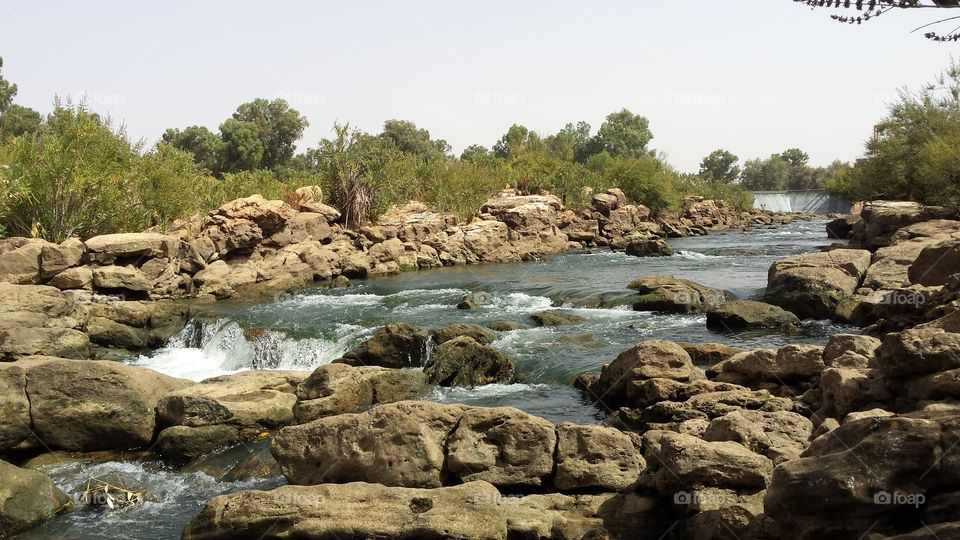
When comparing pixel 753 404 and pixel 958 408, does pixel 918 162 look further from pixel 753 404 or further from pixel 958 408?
pixel 958 408

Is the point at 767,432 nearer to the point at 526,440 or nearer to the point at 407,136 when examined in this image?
the point at 526,440

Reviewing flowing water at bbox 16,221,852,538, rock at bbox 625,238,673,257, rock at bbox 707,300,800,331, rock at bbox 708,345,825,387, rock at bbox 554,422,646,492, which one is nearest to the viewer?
rock at bbox 554,422,646,492

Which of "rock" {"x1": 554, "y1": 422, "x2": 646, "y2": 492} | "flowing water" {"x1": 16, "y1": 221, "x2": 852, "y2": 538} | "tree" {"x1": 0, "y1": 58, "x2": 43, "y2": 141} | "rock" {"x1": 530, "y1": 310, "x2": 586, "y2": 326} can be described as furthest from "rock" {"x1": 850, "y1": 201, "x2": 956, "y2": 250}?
"tree" {"x1": 0, "y1": 58, "x2": 43, "y2": 141}

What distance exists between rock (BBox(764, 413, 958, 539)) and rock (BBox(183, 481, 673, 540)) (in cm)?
136

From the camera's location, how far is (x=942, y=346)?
6.07 meters

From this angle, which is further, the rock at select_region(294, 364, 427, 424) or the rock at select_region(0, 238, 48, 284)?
the rock at select_region(0, 238, 48, 284)

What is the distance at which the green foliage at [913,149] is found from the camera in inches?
1027

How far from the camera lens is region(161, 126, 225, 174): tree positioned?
5931 cm

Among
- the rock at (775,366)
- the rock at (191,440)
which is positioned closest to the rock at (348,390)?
the rock at (191,440)

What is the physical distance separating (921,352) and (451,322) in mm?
9926

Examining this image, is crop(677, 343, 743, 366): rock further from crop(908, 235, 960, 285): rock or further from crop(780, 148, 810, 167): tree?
crop(780, 148, 810, 167): tree

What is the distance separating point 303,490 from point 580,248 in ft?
88.9

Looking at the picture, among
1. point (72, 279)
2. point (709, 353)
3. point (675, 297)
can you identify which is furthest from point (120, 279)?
point (709, 353)

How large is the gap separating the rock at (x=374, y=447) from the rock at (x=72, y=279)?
1225cm
